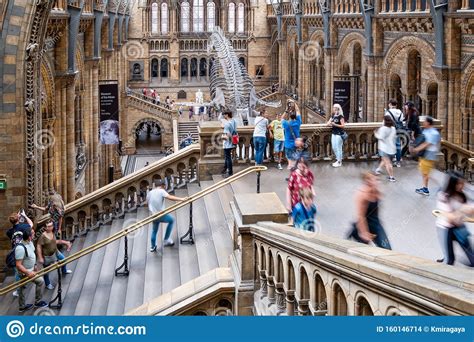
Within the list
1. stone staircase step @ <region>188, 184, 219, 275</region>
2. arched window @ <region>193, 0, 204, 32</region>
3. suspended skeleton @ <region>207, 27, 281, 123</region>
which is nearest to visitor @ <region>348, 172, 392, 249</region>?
stone staircase step @ <region>188, 184, 219, 275</region>

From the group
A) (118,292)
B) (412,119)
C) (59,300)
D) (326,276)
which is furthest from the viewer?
(412,119)

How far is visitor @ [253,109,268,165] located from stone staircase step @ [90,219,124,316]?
11.0 ft

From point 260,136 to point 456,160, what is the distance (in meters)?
4.01

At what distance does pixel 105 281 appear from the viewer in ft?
34.4

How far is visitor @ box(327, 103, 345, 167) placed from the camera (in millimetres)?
14039

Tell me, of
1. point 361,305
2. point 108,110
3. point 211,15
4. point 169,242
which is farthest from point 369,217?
point 211,15

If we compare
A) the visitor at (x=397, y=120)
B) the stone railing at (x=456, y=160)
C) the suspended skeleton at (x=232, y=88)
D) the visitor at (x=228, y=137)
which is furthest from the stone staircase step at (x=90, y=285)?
the suspended skeleton at (x=232, y=88)

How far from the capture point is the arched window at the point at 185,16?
53.7 m

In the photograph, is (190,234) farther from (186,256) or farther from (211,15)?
(211,15)

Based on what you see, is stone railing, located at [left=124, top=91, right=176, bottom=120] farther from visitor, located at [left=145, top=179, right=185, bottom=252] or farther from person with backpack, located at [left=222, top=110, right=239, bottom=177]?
visitor, located at [left=145, top=179, right=185, bottom=252]

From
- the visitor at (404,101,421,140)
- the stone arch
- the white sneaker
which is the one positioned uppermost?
the visitor at (404,101,421,140)

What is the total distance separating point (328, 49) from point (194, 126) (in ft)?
46.1

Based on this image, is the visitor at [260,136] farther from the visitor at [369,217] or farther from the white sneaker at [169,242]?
the visitor at [369,217]

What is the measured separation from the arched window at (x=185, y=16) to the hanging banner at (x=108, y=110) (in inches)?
1243
